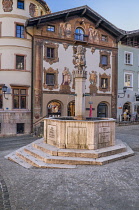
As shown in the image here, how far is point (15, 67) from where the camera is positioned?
1983 cm

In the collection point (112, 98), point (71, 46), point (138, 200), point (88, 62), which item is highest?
point (71, 46)

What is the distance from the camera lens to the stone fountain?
7.89 m

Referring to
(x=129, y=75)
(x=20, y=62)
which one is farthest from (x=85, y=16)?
(x=20, y=62)

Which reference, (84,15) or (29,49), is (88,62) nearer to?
(84,15)

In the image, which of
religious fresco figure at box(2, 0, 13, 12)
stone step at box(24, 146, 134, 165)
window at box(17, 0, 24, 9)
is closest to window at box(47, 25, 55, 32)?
window at box(17, 0, 24, 9)

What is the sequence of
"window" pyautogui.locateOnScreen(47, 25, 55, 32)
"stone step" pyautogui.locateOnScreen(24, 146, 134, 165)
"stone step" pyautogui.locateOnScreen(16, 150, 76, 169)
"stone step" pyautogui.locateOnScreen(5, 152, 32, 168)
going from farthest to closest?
"window" pyautogui.locateOnScreen(47, 25, 55, 32) → "stone step" pyautogui.locateOnScreen(5, 152, 32, 168) → "stone step" pyautogui.locateOnScreen(24, 146, 134, 165) → "stone step" pyautogui.locateOnScreen(16, 150, 76, 169)

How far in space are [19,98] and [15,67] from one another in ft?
10.7

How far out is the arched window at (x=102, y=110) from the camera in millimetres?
23703

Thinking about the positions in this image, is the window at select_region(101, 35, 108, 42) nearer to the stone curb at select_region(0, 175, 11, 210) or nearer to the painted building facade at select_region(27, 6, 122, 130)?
the painted building facade at select_region(27, 6, 122, 130)

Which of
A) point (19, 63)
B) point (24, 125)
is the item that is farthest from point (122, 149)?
point (19, 63)

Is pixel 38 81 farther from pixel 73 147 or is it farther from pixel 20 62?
pixel 73 147

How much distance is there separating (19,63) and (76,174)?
1598 centimetres

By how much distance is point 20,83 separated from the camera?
65.3 feet

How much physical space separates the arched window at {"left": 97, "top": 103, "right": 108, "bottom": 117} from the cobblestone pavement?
15.9 meters
